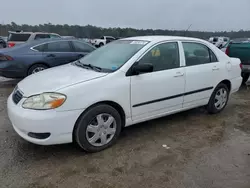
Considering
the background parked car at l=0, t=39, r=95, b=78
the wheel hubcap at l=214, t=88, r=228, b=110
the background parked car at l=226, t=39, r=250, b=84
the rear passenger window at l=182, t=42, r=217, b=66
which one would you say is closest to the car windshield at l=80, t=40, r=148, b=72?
the rear passenger window at l=182, t=42, r=217, b=66

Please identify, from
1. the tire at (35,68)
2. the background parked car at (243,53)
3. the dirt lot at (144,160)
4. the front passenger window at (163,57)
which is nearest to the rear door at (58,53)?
the tire at (35,68)

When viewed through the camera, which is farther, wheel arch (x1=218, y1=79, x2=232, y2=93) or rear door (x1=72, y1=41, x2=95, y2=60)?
rear door (x1=72, y1=41, x2=95, y2=60)

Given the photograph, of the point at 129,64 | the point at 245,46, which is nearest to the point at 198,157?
the point at 129,64

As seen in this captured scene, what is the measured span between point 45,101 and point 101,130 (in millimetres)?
828

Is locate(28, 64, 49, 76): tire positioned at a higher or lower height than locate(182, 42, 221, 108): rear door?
lower

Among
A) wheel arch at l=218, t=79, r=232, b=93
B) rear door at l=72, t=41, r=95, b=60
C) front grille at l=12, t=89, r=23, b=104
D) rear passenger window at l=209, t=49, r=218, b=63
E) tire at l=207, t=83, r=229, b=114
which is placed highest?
rear passenger window at l=209, t=49, r=218, b=63

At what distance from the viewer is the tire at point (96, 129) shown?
3012 mm

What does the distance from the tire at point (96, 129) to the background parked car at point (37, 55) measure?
4652 mm

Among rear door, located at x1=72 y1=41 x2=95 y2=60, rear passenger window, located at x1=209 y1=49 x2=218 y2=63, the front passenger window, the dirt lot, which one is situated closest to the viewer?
the dirt lot

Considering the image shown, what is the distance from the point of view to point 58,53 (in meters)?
7.45

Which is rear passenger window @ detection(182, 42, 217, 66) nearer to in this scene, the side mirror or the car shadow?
the side mirror

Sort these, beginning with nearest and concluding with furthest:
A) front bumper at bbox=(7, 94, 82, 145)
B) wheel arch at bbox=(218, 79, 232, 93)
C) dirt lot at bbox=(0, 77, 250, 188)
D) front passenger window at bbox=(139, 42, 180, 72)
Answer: dirt lot at bbox=(0, 77, 250, 188), front bumper at bbox=(7, 94, 82, 145), front passenger window at bbox=(139, 42, 180, 72), wheel arch at bbox=(218, 79, 232, 93)

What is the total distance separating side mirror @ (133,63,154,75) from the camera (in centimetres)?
334

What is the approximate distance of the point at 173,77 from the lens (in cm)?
381
